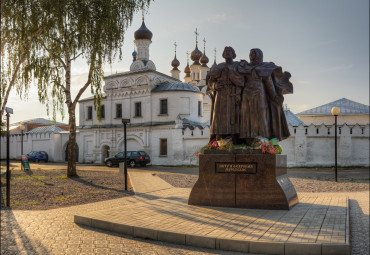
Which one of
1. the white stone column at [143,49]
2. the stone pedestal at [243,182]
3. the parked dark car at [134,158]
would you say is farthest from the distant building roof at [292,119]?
the stone pedestal at [243,182]

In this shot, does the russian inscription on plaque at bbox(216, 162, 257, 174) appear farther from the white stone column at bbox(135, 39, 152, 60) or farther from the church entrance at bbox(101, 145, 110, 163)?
the white stone column at bbox(135, 39, 152, 60)

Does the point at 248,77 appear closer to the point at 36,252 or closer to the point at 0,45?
the point at 36,252

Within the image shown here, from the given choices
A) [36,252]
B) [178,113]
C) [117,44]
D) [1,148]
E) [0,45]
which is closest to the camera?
[36,252]

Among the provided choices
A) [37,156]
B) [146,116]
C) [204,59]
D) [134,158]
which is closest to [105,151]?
[146,116]

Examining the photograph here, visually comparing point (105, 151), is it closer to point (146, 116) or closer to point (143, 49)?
point (146, 116)

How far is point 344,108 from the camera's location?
36.6m

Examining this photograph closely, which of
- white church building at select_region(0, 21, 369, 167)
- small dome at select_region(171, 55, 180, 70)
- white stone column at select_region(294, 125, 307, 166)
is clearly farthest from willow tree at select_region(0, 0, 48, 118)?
small dome at select_region(171, 55, 180, 70)

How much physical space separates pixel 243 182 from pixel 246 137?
3.54 feet

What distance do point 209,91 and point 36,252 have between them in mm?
5369

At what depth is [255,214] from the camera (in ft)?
21.9

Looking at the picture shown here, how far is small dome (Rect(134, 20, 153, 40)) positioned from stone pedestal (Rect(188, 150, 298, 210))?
1189 inches

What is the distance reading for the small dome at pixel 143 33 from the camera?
35906mm

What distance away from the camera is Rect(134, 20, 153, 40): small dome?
35.9m

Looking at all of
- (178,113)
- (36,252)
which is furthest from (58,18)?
(178,113)
